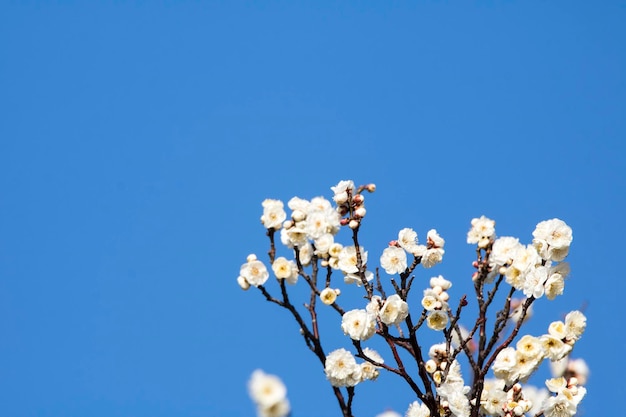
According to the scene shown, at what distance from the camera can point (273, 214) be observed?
407 cm

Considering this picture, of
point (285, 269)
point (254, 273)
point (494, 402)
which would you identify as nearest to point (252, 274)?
point (254, 273)

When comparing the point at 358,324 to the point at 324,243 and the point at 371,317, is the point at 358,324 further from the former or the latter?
the point at 324,243

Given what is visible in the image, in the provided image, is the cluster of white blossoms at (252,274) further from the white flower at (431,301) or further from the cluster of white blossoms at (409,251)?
the white flower at (431,301)

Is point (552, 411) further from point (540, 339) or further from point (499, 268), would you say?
point (499, 268)

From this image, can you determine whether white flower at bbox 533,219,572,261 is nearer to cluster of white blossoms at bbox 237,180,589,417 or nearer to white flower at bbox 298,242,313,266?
cluster of white blossoms at bbox 237,180,589,417

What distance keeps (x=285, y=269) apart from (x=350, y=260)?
1.07 feet

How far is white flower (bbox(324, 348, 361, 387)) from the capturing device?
3527 millimetres

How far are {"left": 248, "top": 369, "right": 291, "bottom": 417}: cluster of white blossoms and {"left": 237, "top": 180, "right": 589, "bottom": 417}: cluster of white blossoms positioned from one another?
33.2 inches

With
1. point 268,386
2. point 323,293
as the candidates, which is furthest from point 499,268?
point 268,386

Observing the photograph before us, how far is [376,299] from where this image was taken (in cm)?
371

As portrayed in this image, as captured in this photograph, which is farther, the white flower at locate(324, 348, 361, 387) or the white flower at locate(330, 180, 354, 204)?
the white flower at locate(330, 180, 354, 204)

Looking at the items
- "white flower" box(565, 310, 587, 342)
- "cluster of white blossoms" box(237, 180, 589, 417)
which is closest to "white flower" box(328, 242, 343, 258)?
"cluster of white blossoms" box(237, 180, 589, 417)

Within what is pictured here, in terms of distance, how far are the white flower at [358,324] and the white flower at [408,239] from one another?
48 cm

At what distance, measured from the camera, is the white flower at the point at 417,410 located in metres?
3.79
